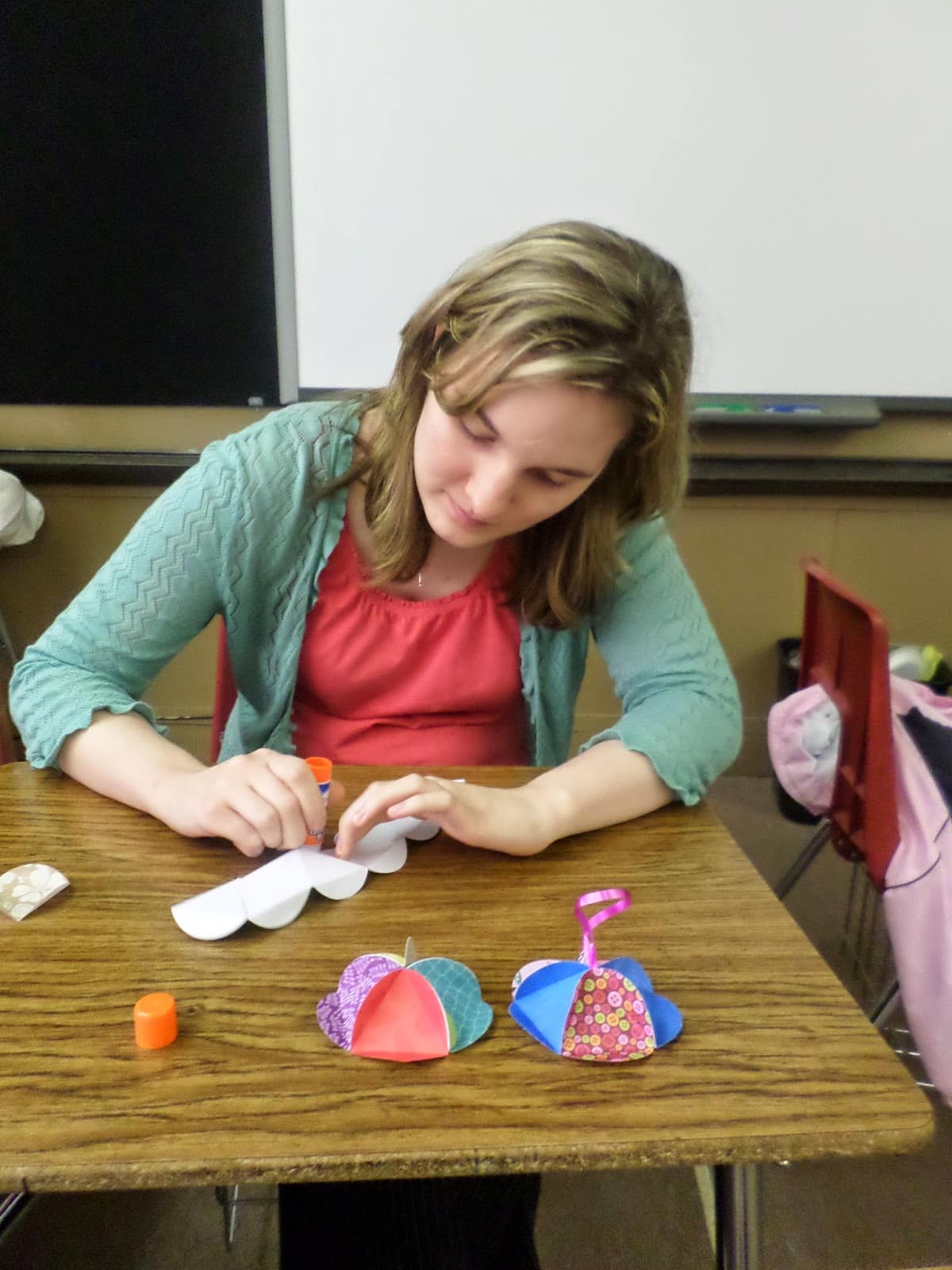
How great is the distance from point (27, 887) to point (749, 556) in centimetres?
213

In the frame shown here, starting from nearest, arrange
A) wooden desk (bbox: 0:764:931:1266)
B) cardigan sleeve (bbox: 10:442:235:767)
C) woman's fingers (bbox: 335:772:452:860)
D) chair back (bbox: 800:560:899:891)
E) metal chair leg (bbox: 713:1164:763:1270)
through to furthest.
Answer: wooden desk (bbox: 0:764:931:1266), metal chair leg (bbox: 713:1164:763:1270), woman's fingers (bbox: 335:772:452:860), cardigan sleeve (bbox: 10:442:235:767), chair back (bbox: 800:560:899:891)

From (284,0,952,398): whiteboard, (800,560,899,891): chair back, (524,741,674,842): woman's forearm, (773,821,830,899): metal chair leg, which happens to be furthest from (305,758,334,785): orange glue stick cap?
(284,0,952,398): whiteboard

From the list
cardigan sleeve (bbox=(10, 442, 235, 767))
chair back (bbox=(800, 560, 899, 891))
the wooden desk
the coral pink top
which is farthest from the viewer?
chair back (bbox=(800, 560, 899, 891))

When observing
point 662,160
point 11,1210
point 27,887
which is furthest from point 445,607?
point 662,160

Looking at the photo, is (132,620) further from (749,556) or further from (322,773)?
(749,556)

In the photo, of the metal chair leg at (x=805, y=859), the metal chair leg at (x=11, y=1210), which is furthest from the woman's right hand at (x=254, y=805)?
the metal chair leg at (x=805, y=859)

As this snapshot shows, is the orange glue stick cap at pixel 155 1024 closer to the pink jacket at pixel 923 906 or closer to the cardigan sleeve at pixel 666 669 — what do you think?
the cardigan sleeve at pixel 666 669

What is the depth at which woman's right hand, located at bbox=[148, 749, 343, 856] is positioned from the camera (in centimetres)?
68

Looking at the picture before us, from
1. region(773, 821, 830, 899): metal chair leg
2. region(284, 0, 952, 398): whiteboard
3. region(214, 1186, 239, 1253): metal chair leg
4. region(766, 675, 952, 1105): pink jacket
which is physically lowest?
region(214, 1186, 239, 1253): metal chair leg

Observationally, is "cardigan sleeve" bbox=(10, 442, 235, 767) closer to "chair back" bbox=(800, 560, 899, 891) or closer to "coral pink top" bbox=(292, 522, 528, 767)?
"coral pink top" bbox=(292, 522, 528, 767)

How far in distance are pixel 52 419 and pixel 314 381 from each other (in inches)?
26.3

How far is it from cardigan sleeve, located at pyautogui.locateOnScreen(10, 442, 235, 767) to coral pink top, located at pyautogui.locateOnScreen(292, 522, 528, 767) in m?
0.14

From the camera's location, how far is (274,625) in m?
0.99

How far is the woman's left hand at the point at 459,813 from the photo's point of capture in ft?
2.23
